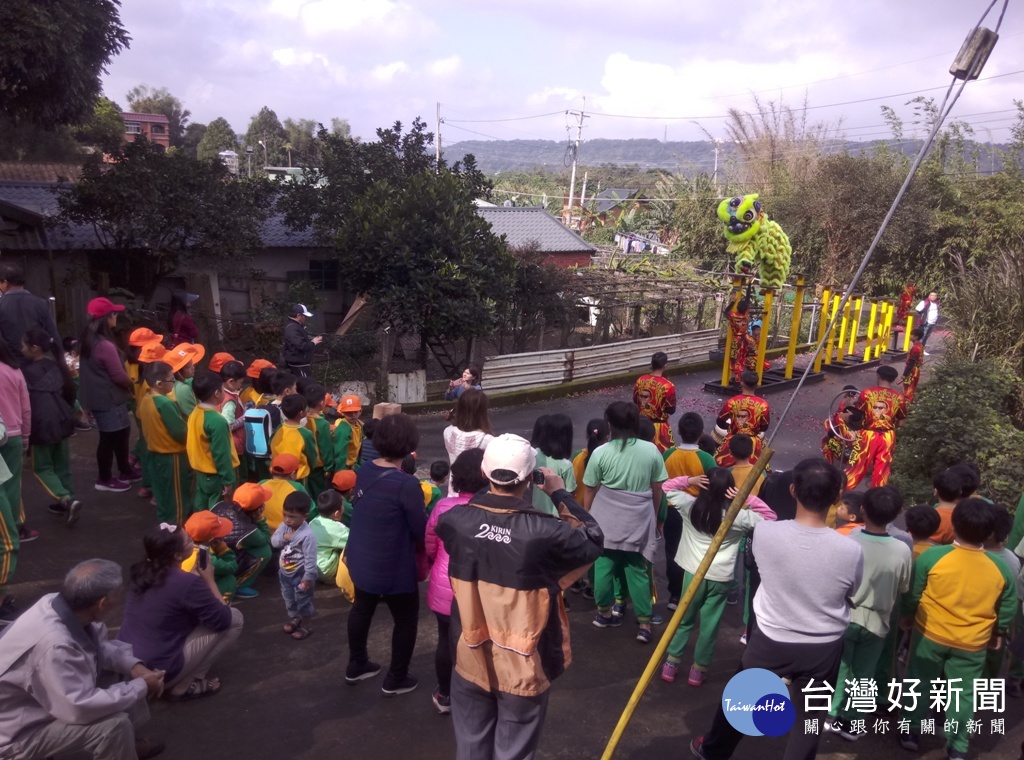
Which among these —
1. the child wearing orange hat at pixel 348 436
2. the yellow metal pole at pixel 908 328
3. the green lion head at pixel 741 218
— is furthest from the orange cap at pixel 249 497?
the yellow metal pole at pixel 908 328

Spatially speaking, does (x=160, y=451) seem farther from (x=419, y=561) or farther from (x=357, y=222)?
(x=357, y=222)

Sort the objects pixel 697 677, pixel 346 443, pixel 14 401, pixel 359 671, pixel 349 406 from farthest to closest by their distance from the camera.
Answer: pixel 349 406 → pixel 346 443 → pixel 14 401 → pixel 697 677 → pixel 359 671

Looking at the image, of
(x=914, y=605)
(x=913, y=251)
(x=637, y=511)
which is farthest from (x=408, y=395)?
(x=913, y=251)

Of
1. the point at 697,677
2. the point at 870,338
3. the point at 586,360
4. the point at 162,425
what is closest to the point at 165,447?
the point at 162,425

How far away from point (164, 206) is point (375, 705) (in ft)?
32.2

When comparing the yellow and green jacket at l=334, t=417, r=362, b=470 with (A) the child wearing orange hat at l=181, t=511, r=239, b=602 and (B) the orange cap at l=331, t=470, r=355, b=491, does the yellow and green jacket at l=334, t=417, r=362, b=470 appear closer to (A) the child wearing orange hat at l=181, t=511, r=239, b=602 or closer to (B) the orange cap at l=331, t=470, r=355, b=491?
(B) the orange cap at l=331, t=470, r=355, b=491

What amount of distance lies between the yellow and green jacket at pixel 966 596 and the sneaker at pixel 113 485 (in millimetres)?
6429

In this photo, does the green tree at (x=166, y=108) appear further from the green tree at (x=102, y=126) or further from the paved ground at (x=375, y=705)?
the paved ground at (x=375, y=705)

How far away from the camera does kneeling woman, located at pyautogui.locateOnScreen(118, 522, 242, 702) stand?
391 cm

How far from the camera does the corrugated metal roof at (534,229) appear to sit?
21.3m

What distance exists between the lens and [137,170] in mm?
11672

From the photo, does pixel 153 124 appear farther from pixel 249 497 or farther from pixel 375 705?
pixel 375 705

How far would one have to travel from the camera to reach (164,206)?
38.8 ft

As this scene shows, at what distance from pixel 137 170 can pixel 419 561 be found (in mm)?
9969
